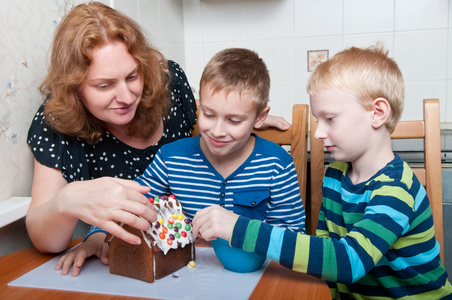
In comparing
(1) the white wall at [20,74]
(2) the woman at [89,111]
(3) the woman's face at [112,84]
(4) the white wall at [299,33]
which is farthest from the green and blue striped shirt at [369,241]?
(4) the white wall at [299,33]

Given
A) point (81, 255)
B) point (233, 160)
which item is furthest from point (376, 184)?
point (81, 255)

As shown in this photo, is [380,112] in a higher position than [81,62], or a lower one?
lower

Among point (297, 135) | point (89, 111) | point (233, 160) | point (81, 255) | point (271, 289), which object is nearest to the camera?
point (271, 289)

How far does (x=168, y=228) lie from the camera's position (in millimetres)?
818

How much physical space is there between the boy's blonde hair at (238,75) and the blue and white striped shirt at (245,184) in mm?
143

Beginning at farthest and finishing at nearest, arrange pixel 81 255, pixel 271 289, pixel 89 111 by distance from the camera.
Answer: pixel 89 111
pixel 81 255
pixel 271 289

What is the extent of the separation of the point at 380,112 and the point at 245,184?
0.37 m

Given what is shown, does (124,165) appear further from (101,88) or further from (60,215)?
(60,215)

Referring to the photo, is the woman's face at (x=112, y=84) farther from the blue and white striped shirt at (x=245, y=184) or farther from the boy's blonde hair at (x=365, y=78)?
the boy's blonde hair at (x=365, y=78)

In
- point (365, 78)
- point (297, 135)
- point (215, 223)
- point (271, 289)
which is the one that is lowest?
point (271, 289)

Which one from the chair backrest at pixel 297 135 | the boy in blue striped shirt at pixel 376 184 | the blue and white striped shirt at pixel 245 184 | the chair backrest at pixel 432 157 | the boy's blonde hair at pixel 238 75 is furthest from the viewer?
the chair backrest at pixel 297 135

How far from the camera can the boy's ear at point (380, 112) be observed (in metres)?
0.90

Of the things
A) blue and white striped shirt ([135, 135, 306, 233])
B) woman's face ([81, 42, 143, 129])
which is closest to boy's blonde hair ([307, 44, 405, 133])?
blue and white striped shirt ([135, 135, 306, 233])

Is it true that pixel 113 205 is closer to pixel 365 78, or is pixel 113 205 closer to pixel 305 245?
pixel 305 245
